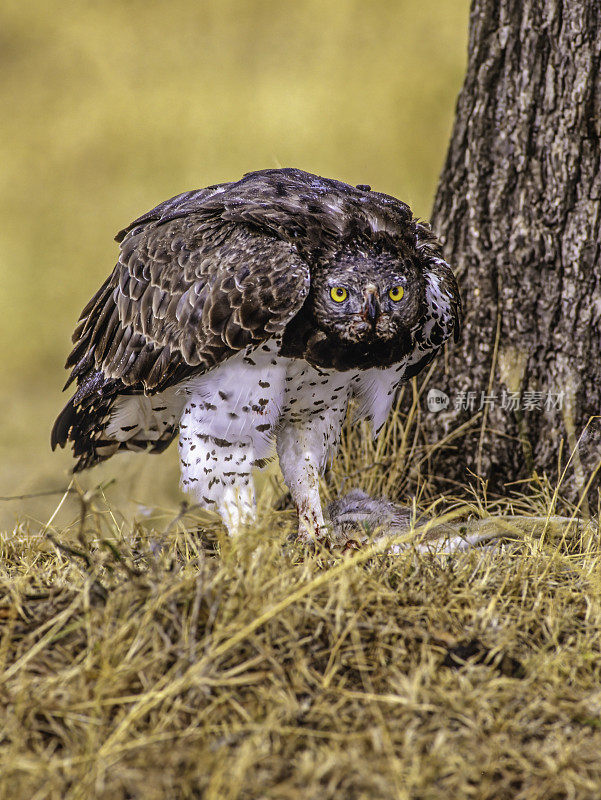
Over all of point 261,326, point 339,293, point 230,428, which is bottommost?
point 230,428

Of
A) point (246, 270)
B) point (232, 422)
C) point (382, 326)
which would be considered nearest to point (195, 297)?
point (246, 270)

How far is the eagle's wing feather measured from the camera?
3014 millimetres

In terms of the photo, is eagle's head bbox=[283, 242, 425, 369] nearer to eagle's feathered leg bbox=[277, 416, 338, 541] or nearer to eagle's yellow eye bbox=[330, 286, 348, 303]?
eagle's yellow eye bbox=[330, 286, 348, 303]

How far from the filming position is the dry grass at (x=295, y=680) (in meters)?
1.75

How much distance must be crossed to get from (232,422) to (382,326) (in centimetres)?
69

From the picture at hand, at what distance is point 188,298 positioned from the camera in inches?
128

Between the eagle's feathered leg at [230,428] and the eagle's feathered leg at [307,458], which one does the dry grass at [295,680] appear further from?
the eagle's feathered leg at [307,458]

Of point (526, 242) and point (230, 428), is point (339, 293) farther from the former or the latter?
point (526, 242)

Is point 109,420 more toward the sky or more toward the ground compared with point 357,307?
more toward the ground

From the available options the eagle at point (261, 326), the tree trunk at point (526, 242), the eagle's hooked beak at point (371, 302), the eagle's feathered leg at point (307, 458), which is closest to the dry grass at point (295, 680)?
the eagle at point (261, 326)

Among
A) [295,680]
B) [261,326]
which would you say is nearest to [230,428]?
[261,326]

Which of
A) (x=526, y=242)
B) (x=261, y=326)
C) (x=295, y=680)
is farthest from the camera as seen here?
(x=526, y=242)

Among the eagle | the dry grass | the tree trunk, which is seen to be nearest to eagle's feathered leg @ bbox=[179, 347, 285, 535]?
the eagle

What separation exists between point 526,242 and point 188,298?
1659 millimetres
